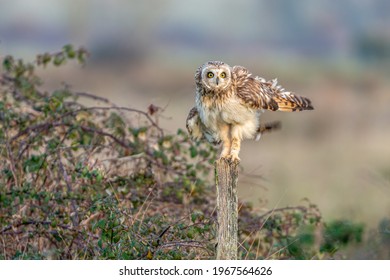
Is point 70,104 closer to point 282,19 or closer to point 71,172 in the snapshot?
point 71,172

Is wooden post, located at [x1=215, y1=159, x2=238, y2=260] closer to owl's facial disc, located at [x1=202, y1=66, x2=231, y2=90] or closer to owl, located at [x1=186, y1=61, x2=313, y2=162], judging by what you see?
owl, located at [x1=186, y1=61, x2=313, y2=162]

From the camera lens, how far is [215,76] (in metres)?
6.19

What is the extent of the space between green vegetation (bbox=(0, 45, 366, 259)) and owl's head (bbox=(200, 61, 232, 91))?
75 centimetres

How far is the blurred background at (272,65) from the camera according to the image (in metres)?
11.6

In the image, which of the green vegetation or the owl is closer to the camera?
the owl

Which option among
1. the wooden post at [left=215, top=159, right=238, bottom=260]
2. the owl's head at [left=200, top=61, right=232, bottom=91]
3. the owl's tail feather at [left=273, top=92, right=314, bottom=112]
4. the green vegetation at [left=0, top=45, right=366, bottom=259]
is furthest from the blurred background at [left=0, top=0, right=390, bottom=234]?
the wooden post at [left=215, top=159, right=238, bottom=260]

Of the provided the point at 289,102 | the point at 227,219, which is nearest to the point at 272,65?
the point at 289,102

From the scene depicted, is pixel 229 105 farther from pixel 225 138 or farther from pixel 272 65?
pixel 272 65

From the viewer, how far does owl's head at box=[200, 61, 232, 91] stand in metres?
6.18

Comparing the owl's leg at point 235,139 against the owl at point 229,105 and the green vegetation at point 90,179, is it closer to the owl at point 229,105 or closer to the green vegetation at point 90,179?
the owl at point 229,105

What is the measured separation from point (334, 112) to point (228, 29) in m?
12.6

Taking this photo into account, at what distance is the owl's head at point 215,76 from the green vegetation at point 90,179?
29.7 inches

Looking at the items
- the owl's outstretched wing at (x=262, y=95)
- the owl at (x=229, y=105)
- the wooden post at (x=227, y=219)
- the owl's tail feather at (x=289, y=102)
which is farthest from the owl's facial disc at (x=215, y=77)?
the wooden post at (x=227, y=219)

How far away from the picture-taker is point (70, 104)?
7.65 metres
